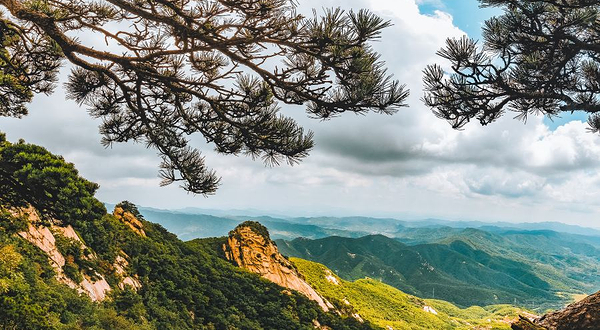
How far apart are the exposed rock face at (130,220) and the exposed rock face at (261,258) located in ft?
34.8

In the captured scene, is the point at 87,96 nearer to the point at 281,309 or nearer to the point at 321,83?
the point at 321,83

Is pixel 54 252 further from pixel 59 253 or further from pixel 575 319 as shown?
pixel 575 319

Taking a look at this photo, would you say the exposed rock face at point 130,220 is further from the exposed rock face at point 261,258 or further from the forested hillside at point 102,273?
the exposed rock face at point 261,258

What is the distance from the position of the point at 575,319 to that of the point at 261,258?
27.8m

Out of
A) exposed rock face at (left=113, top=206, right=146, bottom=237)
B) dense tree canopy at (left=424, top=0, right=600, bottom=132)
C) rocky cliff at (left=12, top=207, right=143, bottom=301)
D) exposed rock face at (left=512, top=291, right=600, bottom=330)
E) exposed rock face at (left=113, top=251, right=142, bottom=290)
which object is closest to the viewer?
dense tree canopy at (left=424, top=0, right=600, bottom=132)

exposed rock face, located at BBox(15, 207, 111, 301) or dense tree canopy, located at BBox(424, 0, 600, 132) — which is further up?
dense tree canopy, located at BBox(424, 0, 600, 132)

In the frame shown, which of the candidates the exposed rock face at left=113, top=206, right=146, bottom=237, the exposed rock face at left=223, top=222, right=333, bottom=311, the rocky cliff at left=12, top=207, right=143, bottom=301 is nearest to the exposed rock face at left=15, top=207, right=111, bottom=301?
the rocky cliff at left=12, top=207, right=143, bottom=301

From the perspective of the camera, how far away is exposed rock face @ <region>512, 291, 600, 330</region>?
6.71 meters

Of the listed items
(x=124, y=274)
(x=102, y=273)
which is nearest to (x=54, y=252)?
(x=102, y=273)

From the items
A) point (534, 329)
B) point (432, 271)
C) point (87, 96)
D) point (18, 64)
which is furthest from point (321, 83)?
point (432, 271)

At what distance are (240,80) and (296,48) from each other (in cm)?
107

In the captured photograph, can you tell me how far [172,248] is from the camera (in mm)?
23938

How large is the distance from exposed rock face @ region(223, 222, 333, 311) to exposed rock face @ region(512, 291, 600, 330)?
84.1ft

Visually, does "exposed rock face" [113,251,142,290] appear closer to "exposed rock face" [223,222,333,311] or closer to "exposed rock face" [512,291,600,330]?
"exposed rock face" [223,222,333,311]
